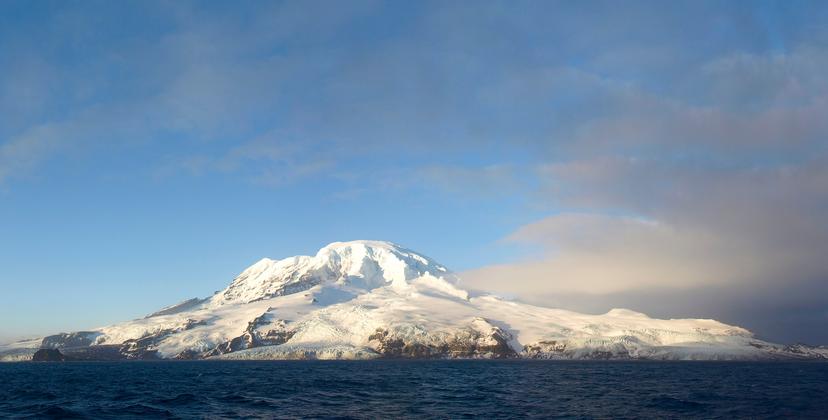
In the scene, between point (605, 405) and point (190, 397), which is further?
point (190, 397)

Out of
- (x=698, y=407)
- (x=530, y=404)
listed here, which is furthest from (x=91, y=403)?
(x=698, y=407)

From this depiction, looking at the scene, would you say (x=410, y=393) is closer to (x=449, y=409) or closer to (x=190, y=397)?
(x=449, y=409)

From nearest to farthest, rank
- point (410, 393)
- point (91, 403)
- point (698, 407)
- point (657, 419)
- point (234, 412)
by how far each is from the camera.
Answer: point (657, 419), point (234, 412), point (698, 407), point (91, 403), point (410, 393)

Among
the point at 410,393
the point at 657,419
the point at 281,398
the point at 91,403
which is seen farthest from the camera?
the point at 410,393

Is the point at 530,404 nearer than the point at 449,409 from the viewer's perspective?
No

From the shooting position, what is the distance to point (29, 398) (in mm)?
94750

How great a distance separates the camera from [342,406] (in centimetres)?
8131

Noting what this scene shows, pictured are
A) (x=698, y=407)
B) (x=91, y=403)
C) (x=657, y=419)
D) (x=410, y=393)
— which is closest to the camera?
(x=657, y=419)

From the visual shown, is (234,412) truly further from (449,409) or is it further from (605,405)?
(605,405)

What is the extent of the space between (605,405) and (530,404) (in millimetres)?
10644

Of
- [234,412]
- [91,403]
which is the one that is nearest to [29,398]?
[91,403]

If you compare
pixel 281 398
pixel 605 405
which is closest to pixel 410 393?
pixel 281 398

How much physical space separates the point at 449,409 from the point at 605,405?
23444 millimetres

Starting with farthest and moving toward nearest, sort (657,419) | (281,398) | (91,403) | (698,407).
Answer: (281,398) < (91,403) < (698,407) < (657,419)
